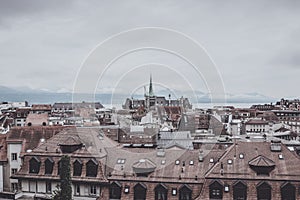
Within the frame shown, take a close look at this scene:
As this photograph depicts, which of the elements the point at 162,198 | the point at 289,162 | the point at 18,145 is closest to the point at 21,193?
the point at 18,145

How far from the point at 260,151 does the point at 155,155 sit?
28.7 feet

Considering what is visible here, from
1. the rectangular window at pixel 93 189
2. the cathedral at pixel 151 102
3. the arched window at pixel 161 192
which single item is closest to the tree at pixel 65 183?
the rectangular window at pixel 93 189

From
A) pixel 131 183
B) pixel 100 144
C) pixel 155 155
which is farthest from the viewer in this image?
pixel 100 144

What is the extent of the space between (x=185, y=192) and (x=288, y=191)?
24.8ft

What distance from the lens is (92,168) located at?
31734 millimetres

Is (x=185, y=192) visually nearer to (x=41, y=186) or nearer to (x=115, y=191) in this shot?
(x=115, y=191)

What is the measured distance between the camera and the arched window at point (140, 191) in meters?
29.0

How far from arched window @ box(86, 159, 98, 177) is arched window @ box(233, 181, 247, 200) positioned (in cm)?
1147

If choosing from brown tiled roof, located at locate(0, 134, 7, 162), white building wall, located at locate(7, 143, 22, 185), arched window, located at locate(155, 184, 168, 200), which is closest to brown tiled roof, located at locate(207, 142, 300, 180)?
arched window, located at locate(155, 184, 168, 200)

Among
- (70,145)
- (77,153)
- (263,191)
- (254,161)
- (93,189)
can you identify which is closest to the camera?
(263,191)

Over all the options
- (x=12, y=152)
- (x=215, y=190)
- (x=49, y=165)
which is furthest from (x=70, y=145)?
(x=215, y=190)

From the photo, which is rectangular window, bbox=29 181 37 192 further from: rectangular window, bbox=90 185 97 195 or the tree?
rectangular window, bbox=90 185 97 195

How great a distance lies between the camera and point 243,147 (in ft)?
103

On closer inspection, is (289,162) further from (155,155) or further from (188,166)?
(155,155)
